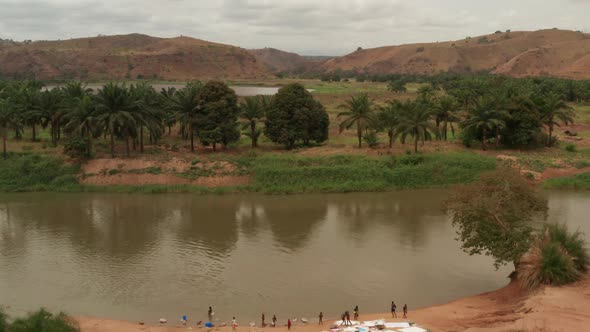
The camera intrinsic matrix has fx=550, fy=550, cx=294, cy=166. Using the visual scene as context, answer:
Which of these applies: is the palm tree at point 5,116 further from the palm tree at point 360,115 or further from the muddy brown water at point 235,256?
the palm tree at point 360,115

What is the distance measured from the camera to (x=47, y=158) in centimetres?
4669

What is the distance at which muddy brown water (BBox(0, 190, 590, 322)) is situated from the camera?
76.1 ft

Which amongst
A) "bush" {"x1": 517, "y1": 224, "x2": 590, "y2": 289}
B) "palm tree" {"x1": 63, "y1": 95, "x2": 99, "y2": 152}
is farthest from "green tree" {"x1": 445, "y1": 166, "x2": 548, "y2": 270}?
"palm tree" {"x1": 63, "y1": 95, "x2": 99, "y2": 152}

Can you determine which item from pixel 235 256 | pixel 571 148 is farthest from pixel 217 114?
pixel 571 148

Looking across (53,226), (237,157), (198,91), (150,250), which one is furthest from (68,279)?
(198,91)

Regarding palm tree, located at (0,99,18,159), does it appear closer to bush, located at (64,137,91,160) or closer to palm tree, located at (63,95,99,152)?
palm tree, located at (63,95,99,152)

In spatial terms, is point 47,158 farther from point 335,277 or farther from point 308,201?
point 335,277

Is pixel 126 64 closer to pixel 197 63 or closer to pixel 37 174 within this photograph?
pixel 197 63

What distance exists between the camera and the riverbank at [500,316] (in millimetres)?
18594

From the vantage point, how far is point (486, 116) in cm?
4909

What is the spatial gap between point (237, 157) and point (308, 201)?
31.4 ft

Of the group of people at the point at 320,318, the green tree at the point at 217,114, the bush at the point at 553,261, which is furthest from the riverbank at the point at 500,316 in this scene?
the green tree at the point at 217,114

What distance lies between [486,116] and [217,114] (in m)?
23.9

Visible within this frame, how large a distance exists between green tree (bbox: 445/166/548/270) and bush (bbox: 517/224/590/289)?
55 cm
